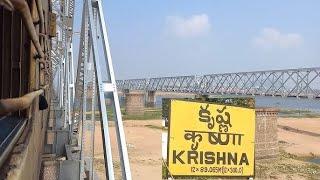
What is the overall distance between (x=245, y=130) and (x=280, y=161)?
2989 centimetres

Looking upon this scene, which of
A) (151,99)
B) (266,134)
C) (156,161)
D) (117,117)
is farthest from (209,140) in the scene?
(151,99)

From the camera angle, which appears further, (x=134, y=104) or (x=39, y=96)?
(x=134, y=104)

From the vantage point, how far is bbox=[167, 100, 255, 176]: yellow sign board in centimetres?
718

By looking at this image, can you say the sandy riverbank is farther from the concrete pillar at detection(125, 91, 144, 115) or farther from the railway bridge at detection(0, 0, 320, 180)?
the concrete pillar at detection(125, 91, 144, 115)

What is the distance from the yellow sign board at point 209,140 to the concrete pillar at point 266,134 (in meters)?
27.8

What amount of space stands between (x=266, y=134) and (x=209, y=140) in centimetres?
2959

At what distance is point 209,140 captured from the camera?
24.5 feet

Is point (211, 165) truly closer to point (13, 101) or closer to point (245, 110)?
point (245, 110)

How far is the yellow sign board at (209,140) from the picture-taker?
7184mm

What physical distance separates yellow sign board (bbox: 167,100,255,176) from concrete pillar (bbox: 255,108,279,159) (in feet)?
91.1

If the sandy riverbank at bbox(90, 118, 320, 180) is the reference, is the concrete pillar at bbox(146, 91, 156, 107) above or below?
above

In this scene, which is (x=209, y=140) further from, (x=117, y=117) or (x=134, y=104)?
(x=134, y=104)

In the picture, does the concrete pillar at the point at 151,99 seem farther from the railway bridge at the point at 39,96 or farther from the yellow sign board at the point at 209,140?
the yellow sign board at the point at 209,140

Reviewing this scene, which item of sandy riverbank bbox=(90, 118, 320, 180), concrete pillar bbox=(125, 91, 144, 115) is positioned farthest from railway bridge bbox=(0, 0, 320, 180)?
concrete pillar bbox=(125, 91, 144, 115)
